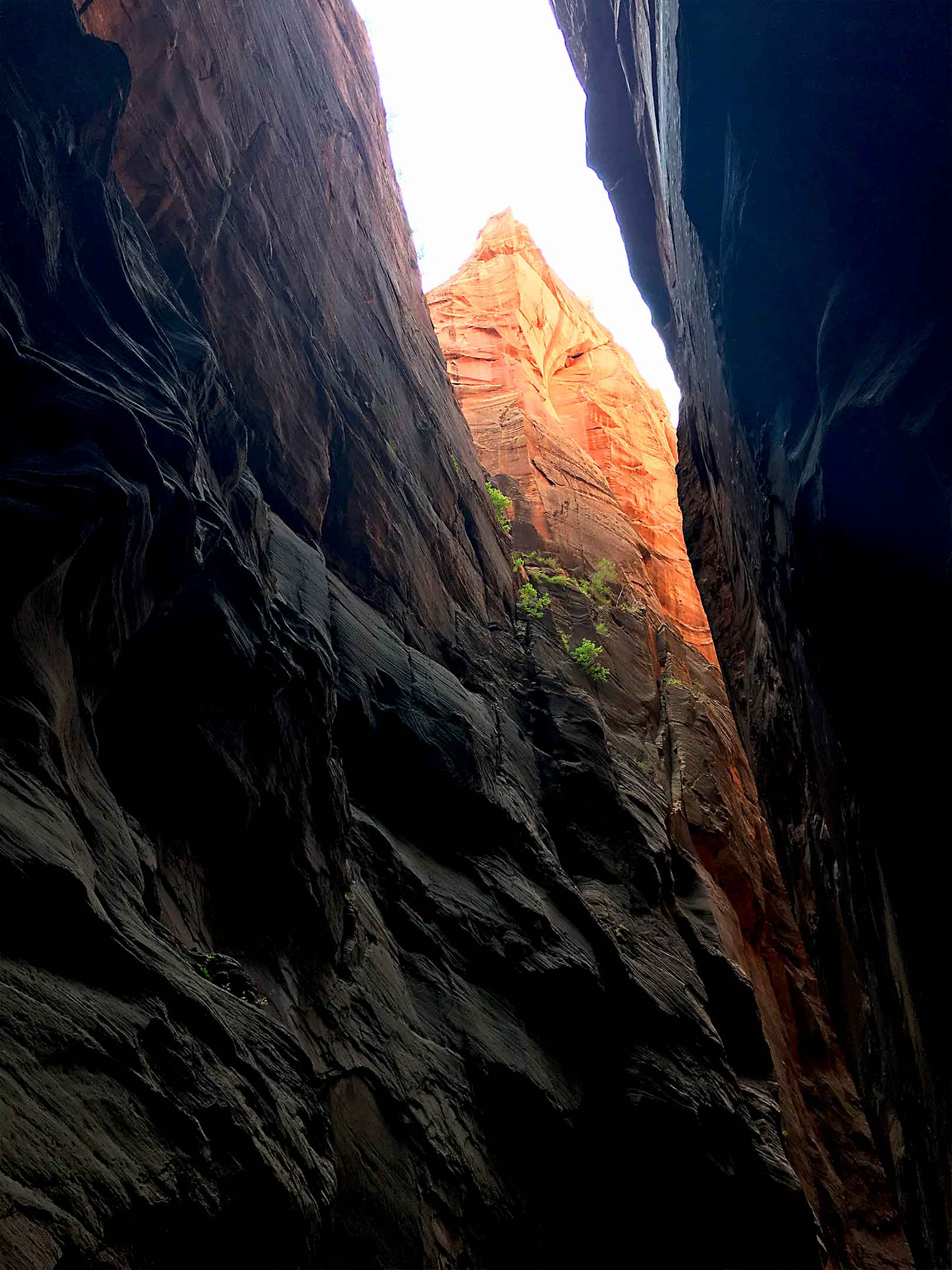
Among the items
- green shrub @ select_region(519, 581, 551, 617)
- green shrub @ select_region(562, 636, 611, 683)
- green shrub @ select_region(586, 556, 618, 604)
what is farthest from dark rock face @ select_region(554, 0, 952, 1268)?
green shrub @ select_region(586, 556, 618, 604)

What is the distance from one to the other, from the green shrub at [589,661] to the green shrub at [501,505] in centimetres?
399

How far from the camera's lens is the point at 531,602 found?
18688 millimetres

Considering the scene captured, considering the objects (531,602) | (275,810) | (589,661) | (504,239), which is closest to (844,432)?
(275,810)

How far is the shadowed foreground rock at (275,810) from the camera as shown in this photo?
14.0ft

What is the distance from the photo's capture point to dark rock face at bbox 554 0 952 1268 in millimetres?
4199

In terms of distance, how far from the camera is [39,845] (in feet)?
13.6

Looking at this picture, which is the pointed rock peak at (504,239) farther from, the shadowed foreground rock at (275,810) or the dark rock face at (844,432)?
the dark rock face at (844,432)

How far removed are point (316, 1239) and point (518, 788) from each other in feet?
24.9

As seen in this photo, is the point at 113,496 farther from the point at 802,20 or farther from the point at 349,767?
the point at 349,767

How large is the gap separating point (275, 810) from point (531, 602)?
38.9 ft

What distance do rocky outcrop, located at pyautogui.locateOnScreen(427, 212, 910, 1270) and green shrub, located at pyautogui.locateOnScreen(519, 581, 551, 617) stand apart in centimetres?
17

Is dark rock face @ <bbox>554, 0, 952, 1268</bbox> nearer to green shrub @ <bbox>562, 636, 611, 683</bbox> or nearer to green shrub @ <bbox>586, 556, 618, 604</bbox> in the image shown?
green shrub @ <bbox>562, 636, 611, 683</bbox>

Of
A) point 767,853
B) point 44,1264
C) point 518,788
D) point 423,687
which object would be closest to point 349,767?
point 423,687

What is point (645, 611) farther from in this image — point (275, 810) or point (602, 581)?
point (275, 810)
